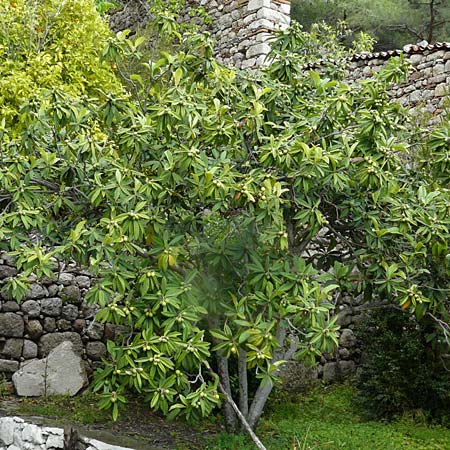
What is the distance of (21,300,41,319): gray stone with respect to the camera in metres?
8.56

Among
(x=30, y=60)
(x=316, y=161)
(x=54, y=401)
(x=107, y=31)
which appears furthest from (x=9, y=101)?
(x=316, y=161)

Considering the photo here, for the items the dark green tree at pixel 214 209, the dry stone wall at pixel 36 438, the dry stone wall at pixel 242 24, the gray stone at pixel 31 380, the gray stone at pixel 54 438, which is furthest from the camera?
the dry stone wall at pixel 242 24

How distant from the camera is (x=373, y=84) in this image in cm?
609

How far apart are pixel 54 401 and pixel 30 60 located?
3741mm

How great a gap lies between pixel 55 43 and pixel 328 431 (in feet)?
17.5

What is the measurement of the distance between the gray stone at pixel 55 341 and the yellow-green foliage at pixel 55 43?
7.80 feet

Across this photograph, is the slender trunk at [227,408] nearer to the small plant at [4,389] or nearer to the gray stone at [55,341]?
the gray stone at [55,341]

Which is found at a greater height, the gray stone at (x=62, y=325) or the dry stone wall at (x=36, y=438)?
the gray stone at (x=62, y=325)

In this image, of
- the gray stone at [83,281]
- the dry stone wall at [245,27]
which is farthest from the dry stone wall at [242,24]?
the gray stone at [83,281]

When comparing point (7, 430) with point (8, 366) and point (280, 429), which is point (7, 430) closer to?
point (8, 366)

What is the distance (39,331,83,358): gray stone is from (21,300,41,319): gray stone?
0.85 feet

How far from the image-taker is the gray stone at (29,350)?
8.52 m

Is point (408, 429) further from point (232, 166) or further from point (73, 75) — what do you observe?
point (73, 75)

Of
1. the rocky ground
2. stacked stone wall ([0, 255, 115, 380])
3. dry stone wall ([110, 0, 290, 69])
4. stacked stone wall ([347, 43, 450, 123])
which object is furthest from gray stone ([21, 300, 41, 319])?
stacked stone wall ([347, 43, 450, 123])
